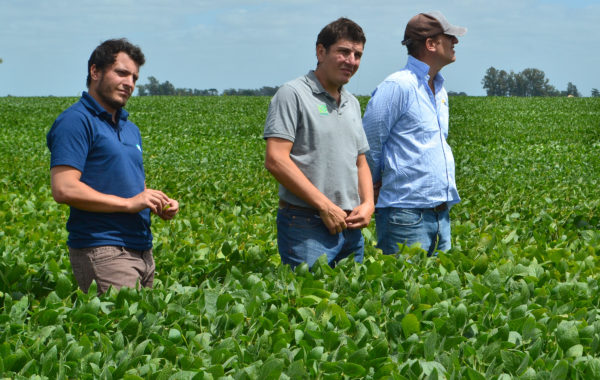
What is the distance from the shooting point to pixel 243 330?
10.7 ft

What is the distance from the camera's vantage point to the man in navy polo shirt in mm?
3438

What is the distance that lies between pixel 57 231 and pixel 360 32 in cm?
477

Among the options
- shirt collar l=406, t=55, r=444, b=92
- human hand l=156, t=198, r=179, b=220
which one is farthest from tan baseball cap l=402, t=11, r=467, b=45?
human hand l=156, t=198, r=179, b=220

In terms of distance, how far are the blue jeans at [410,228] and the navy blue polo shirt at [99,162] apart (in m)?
1.66

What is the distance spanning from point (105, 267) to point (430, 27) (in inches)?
100

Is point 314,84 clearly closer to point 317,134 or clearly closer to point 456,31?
point 317,134

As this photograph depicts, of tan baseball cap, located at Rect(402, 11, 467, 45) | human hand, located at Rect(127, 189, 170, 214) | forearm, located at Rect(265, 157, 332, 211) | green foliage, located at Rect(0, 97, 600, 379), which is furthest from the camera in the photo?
tan baseball cap, located at Rect(402, 11, 467, 45)

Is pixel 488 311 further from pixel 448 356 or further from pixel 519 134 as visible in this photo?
pixel 519 134

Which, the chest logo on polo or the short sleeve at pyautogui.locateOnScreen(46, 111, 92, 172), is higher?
the chest logo on polo

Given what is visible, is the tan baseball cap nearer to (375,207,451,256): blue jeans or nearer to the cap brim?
the cap brim

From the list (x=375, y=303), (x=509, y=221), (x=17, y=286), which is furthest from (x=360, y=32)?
(x=509, y=221)

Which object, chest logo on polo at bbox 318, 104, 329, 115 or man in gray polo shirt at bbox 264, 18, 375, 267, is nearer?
man in gray polo shirt at bbox 264, 18, 375, 267

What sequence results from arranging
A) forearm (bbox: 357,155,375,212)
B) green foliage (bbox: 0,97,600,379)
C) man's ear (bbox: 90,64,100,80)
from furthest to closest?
forearm (bbox: 357,155,375,212) → man's ear (bbox: 90,64,100,80) → green foliage (bbox: 0,97,600,379)

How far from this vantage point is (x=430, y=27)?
4.39 meters
